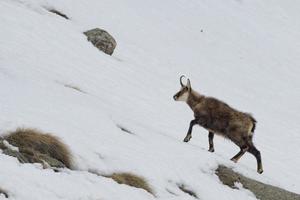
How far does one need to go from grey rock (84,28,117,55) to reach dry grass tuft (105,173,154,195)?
1733cm

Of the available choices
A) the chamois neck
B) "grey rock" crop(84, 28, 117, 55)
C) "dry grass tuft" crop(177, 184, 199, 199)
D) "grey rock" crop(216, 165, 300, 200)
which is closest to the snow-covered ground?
"dry grass tuft" crop(177, 184, 199, 199)

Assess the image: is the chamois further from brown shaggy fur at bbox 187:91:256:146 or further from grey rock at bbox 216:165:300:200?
grey rock at bbox 216:165:300:200

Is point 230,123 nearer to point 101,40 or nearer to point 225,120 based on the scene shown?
point 225,120

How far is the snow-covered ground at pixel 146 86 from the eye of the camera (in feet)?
32.9

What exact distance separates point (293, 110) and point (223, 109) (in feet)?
59.5

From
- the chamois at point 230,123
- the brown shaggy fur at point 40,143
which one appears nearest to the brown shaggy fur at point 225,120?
the chamois at point 230,123

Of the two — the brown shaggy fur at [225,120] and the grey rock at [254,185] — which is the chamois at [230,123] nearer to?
the brown shaggy fur at [225,120]

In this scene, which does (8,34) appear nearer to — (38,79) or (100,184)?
(38,79)

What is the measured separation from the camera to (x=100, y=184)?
8836mm

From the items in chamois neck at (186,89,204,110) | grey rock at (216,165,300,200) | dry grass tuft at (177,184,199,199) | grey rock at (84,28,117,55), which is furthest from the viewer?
grey rock at (84,28,117,55)

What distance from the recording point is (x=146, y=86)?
24.3 meters

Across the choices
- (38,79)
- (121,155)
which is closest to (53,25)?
(38,79)

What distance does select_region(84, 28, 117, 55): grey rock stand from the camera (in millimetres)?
26938

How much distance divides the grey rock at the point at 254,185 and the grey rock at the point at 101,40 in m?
15.1
